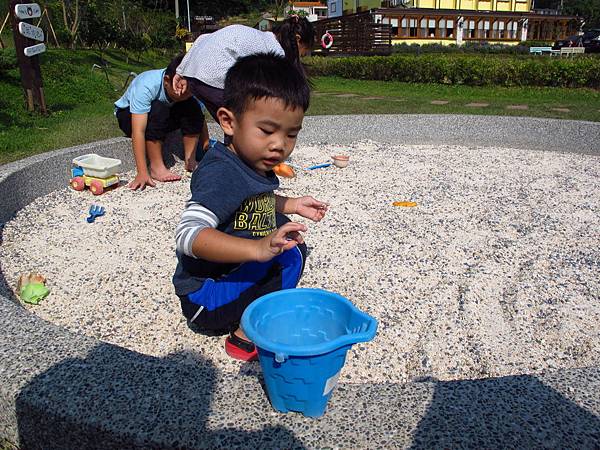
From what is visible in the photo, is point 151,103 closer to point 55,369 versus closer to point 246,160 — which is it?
point 246,160

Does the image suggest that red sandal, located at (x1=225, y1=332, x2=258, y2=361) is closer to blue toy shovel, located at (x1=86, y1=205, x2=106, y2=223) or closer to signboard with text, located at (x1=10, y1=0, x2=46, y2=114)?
blue toy shovel, located at (x1=86, y1=205, x2=106, y2=223)

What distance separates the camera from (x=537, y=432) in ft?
3.82

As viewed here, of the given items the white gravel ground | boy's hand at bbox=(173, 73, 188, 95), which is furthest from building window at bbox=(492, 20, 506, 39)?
boy's hand at bbox=(173, 73, 188, 95)

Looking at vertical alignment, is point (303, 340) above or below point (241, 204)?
below

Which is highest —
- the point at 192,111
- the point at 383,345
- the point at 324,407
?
the point at 192,111

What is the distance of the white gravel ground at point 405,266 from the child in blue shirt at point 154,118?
0.25 meters

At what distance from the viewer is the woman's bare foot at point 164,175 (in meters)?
4.27

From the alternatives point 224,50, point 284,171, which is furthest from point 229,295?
point 284,171

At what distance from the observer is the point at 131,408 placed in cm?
124

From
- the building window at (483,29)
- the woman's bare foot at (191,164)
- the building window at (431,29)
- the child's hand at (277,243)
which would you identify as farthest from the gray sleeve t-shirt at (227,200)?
the building window at (483,29)

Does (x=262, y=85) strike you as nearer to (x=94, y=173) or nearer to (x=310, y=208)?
(x=310, y=208)

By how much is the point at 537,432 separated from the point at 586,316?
1356mm

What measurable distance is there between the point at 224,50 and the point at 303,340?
2.13 metres

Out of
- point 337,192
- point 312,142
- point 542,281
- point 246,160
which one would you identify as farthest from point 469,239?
point 312,142
